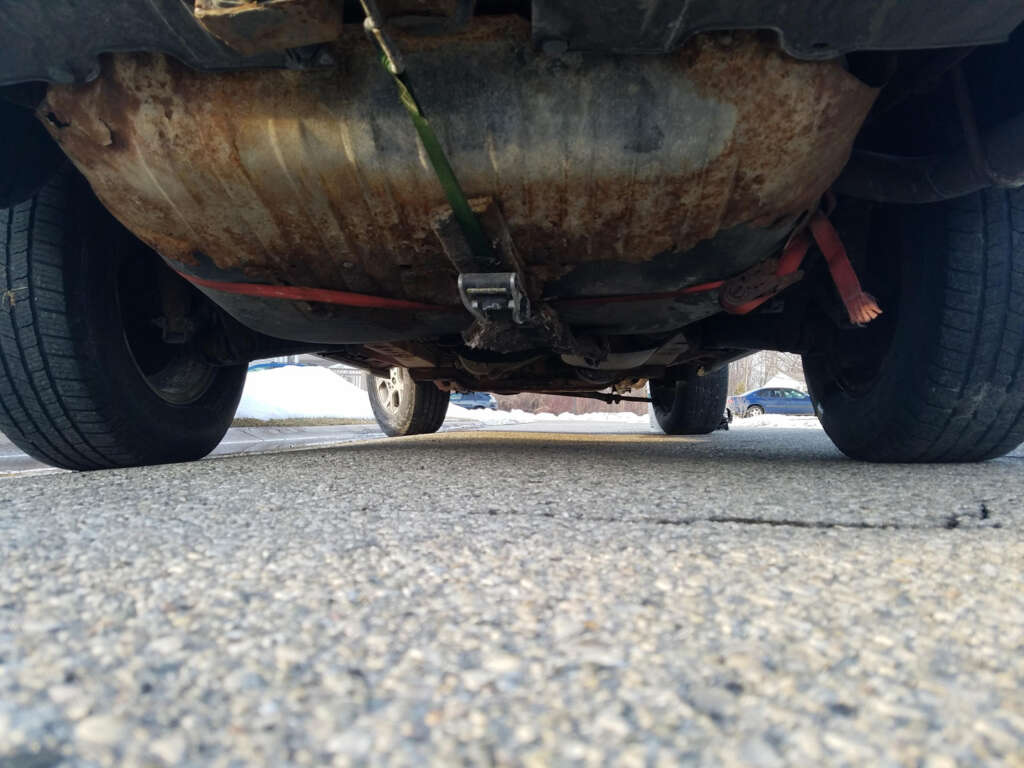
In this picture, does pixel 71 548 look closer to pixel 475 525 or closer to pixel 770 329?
pixel 475 525

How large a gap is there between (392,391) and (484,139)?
3760mm

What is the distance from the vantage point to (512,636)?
1.74 ft

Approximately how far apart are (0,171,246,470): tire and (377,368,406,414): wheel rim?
259 centimetres

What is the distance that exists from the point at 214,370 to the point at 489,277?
136 cm

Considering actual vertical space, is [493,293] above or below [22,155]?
below

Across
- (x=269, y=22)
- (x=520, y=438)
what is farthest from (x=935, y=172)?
(x=520, y=438)

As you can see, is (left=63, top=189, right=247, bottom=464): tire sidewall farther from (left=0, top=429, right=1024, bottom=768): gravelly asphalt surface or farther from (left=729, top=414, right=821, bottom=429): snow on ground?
(left=729, top=414, right=821, bottom=429): snow on ground

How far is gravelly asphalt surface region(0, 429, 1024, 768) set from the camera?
39 cm

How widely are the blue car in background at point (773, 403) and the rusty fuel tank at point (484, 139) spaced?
15.2 meters

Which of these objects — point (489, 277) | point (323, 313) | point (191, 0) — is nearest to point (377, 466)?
point (323, 313)

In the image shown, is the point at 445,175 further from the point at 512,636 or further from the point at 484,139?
the point at 512,636

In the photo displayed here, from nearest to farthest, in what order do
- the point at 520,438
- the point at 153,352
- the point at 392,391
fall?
the point at 153,352 → the point at 520,438 → the point at 392,391

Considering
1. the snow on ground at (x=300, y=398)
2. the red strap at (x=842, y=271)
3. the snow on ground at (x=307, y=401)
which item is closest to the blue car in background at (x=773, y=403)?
the snow on ground at (x=307, y=401)

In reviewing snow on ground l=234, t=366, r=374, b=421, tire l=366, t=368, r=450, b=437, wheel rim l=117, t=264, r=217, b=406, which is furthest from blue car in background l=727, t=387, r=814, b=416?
wheel rim l=117, t=264, r=217, b=406
